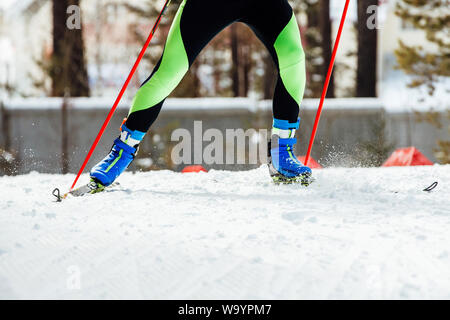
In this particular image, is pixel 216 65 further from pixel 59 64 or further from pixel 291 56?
pixel 291 56

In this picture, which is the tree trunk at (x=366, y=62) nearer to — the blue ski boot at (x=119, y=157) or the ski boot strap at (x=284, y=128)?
the ski boot strap at (x=284, y=128)

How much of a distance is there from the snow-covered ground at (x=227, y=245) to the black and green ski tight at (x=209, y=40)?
1.51ft

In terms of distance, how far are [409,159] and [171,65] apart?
2.79 metres

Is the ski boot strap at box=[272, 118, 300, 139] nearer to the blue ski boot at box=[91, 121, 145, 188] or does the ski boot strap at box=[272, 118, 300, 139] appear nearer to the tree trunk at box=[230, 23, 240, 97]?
the blue ski boot at box=[91, 121, 145, 188]

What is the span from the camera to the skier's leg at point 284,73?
2.63 meters

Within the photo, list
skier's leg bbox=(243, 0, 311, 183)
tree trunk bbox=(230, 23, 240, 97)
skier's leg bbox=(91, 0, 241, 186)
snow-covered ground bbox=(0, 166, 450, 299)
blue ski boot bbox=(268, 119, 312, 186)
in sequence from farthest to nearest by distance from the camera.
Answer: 1. tree trunk bbox=(230, 23, 240, 97)
2. blue ski boot bbox=(268, 119, 312, 186)
3. skier's leg bbox=(243, 0, 311, 183)
4. skier's leg bbox=(91, 0, 241, 186)
5. snow-covered ground bbox=(0, 166, 450, 299)

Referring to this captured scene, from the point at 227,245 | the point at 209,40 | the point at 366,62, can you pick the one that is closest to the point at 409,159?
the point at 209,40

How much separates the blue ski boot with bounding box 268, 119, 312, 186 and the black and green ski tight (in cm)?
6

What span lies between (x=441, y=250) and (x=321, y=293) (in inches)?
20.0

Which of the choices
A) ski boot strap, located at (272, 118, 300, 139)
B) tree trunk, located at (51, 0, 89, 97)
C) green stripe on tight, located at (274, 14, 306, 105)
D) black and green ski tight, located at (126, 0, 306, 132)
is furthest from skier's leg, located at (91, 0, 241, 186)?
tree trunk, located at (51, 0, 89, 97)

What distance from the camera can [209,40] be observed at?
2.57m

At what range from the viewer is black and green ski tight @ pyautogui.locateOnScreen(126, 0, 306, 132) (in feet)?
8.27

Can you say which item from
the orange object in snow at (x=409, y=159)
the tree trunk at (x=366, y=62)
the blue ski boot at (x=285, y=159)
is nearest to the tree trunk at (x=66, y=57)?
the tree trunk at (x=366, y=62)

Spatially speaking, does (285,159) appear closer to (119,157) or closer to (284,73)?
(284,73)
